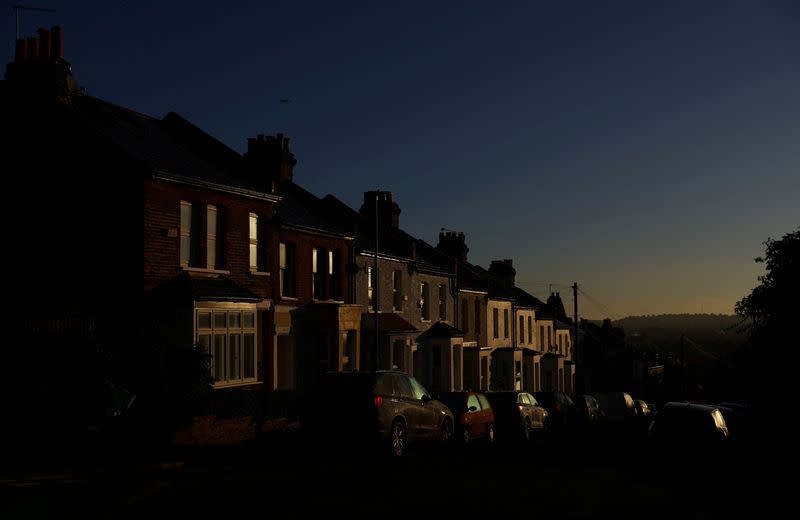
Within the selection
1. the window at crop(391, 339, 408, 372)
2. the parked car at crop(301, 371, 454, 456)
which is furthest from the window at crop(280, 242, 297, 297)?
the parked car at crop(301, 371, 454, 456)

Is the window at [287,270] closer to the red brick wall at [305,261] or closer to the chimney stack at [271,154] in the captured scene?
the red brick wall at [305,261]

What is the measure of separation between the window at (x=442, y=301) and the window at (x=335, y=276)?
13.1 metres

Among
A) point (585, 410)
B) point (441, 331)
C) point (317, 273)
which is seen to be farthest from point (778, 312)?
point (317, 273)

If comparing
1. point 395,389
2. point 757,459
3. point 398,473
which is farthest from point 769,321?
point 398,473

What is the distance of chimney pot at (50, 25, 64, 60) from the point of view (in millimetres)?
28391

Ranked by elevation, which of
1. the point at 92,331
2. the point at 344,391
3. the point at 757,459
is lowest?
the point at 757,459

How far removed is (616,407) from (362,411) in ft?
112

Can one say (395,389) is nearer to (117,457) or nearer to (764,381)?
(117,457)

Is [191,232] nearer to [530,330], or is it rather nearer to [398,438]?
[398,438]

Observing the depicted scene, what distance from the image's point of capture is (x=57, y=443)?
1889 cm

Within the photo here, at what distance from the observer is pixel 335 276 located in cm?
3684

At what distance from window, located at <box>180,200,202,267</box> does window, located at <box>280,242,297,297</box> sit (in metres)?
5.86

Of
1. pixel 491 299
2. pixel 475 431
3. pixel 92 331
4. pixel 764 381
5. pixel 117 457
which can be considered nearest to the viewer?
pixel 117 457

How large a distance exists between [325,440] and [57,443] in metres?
5.48
